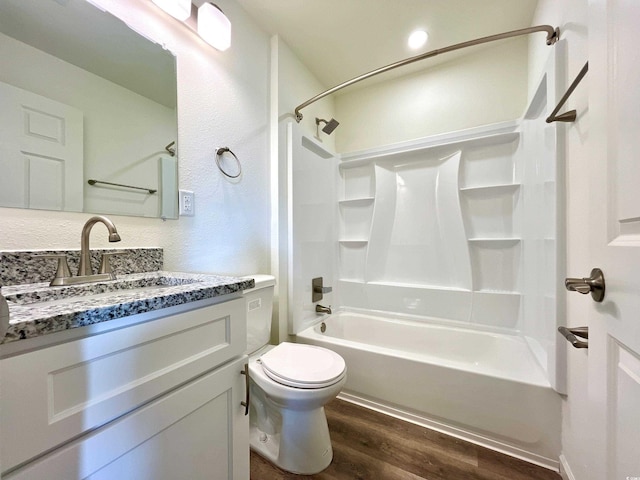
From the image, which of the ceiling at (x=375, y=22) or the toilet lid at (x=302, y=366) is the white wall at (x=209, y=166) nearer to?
the ceiling at (x=375, y=22)

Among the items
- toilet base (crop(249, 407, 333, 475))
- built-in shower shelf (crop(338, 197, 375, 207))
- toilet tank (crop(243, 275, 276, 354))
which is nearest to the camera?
toilet base (crop(249, 407, 333, 475))

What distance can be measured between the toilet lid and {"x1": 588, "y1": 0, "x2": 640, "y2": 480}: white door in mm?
845

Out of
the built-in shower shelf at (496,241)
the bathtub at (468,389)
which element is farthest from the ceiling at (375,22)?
the bathtub at (468,389)

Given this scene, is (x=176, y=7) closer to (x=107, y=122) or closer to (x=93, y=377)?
(x=107, y=122)

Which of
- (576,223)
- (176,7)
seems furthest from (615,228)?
(176,7)

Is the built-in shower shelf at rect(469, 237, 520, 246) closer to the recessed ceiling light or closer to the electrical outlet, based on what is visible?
the recessed ceiling light

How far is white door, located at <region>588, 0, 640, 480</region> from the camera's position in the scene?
0.47 metres

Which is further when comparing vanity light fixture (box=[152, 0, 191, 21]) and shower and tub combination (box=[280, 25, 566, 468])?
shower and tub combination (box=[280, 25, 566, 468])

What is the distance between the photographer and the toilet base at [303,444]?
3.82 ft

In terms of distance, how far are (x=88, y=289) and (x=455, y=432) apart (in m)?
1.84

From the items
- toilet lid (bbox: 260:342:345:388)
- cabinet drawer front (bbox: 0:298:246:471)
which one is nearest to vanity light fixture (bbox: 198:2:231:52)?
cabinet drawer front (bbox: 0:298:246:471)

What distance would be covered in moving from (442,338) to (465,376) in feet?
2.27

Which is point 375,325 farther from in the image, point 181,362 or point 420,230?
point 181,362

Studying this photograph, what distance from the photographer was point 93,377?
0.49 m
